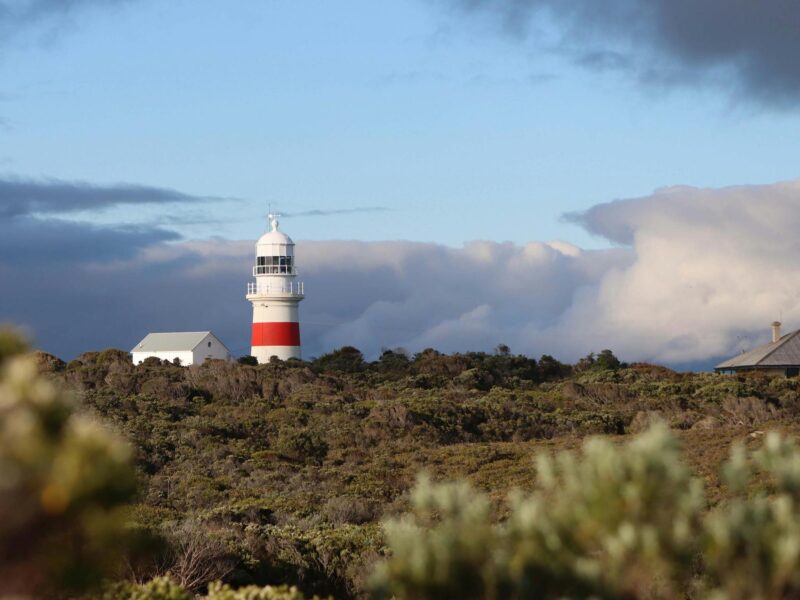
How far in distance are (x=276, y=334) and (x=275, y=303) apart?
137cm

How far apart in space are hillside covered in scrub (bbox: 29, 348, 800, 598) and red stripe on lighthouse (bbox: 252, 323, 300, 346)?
192cm

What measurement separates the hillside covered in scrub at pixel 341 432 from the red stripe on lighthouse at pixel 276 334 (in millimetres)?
1919

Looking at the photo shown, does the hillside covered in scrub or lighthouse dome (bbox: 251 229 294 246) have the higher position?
lighthouse dome (bbox: 251 229 294 246)

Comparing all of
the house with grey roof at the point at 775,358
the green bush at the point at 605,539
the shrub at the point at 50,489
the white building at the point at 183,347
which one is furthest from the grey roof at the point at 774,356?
the shrub at the point at 50,489

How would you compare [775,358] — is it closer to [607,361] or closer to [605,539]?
[607,361]

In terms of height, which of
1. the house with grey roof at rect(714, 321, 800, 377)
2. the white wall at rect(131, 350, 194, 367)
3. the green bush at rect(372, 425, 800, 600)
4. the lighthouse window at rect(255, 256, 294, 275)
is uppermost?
the lighthouse window at rect(255, 256, 294, 275)

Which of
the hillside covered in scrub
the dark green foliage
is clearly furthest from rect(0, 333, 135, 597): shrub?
the dark green foliage

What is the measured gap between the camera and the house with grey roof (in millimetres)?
49094

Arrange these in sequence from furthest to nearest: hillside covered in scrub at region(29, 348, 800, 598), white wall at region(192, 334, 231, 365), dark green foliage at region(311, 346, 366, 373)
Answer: white wall at region(192, 334, 231, 365) < dark green foliage at region(311, 346, 366, 373) < hillside covered in scrub at region(29, 348, 800, 598)

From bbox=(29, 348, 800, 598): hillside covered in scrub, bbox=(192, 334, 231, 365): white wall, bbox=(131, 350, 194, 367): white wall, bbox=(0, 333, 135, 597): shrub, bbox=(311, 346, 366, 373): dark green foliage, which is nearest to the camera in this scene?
bbox=(0, 333, 135, 597): shrub

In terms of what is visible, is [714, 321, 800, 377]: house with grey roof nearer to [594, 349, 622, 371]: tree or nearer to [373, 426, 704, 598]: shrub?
[594, 349, 622, 371]: tree

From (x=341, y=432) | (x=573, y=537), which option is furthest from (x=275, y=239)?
(x=573, y=537)

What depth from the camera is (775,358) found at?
49469mm

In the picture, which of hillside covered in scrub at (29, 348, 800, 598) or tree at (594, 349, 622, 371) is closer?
hillside covered in scrub at (29, 348, 800, 598)
